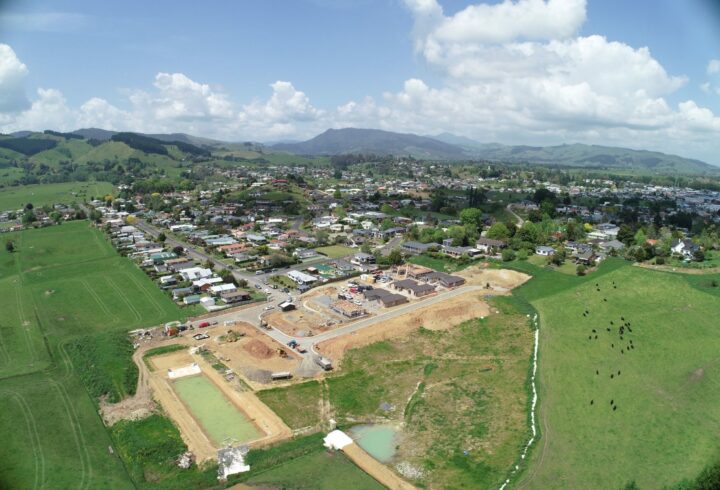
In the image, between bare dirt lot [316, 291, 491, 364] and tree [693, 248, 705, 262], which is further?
tree [693, 248, 705, 262]

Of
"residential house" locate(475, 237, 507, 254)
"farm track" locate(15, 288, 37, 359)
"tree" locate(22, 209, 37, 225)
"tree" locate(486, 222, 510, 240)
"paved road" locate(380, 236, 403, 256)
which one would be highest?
"tree" locate(486, 222, 510, 240)

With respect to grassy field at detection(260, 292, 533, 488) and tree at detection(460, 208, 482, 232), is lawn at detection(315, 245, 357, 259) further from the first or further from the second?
grassy field at detection(260, 292, 533, 488)

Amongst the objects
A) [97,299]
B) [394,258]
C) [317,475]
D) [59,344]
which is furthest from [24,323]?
[394,258]

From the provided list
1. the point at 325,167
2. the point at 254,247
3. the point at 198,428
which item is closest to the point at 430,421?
the point at 198,428

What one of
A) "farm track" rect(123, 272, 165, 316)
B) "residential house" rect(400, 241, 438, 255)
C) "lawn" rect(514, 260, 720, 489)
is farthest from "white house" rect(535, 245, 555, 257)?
"farm track" rect(123, 272, 165, 316)

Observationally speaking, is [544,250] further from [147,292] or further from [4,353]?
[4,353]

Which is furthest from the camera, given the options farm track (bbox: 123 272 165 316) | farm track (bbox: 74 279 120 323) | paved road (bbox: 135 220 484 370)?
farm track (bbox: 123 272 165 316)

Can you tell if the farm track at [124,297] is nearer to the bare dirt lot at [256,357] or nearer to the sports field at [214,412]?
the bare dirt lot at [256,357]
